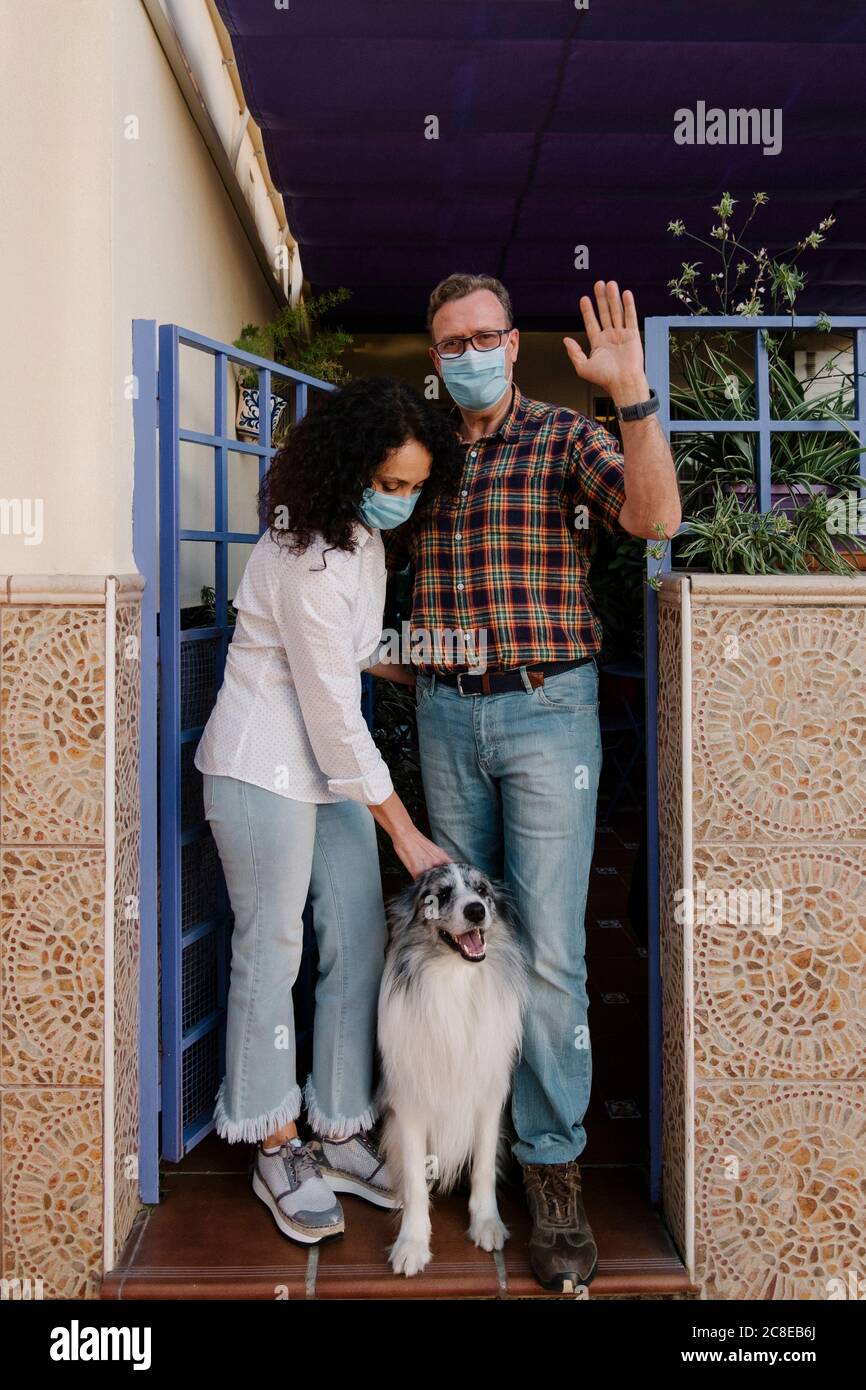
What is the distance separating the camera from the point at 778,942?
2.10 m

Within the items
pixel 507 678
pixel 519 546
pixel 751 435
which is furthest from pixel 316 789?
pixel 751 435

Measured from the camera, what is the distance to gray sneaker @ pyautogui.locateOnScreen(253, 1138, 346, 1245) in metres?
2.23

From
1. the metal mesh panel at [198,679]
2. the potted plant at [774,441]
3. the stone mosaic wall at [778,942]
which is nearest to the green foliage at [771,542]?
the potted plant at [774,441]

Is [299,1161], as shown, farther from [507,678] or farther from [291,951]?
[507,678]

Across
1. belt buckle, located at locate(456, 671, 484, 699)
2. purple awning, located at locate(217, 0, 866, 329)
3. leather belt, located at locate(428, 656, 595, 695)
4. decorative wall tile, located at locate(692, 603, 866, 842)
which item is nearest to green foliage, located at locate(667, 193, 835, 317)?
purple awning, located at locate(217, 0, 866, 329)

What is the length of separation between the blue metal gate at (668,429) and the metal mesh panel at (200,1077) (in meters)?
1.11

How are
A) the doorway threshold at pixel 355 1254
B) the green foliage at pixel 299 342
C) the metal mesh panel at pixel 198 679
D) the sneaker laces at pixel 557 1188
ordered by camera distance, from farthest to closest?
1. the green foliage at pixel 299 342
2. the metal mesh panel at pixel 198 679
3. the sneaker laces at pixel 557 1188
4. the doorway threshold at pixel 355 1254

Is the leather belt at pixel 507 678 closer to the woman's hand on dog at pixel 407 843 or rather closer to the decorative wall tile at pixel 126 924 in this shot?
the woman's hand on dog at pixel 407 843

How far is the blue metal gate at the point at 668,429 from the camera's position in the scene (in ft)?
7.28

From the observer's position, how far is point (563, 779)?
2223 mm

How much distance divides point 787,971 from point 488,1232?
0.84 meters

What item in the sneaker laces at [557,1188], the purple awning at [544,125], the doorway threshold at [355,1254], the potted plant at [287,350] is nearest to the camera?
the doorway threshold at [355,1254]

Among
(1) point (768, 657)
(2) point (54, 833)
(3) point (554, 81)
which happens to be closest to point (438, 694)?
(1) point (768, 657)

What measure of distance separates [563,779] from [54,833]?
3.46ft
